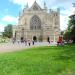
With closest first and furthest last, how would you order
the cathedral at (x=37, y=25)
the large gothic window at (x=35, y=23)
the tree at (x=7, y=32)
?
1. the cathedral at (x=37, y=25)
2. the large gothic window at (x=35, y=23)
3. the tree at (x=7, y=32)

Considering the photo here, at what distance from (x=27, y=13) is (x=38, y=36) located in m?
14.2

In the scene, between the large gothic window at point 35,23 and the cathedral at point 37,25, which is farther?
the large gothic window at point 35,23

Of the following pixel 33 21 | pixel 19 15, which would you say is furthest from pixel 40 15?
pixel 19 15

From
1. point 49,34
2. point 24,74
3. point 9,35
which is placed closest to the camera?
point 24,74

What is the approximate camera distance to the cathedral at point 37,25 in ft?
416

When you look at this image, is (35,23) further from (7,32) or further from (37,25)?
(7,32)

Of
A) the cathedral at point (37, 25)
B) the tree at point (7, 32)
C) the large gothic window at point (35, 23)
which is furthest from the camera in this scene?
the tree at point (7, 32)

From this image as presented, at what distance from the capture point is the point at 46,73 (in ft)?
34.2

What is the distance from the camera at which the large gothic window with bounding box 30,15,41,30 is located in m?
130

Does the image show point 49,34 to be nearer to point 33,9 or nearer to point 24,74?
point 33,9

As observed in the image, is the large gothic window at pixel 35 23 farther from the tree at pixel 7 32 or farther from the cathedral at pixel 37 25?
the tree at pixel 7 32

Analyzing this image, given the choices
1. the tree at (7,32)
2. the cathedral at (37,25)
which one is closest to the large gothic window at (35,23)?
the cathedral at (37,25)

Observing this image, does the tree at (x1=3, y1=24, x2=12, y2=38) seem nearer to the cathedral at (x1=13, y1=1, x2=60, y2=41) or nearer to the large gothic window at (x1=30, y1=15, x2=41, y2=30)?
the cathedral at (x1=13, y1=1, x2=60, y2=41)

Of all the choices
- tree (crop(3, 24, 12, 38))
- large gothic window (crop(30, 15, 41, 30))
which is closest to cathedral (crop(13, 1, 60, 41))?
large gothic window (crop(30, 15, 41, 30))
